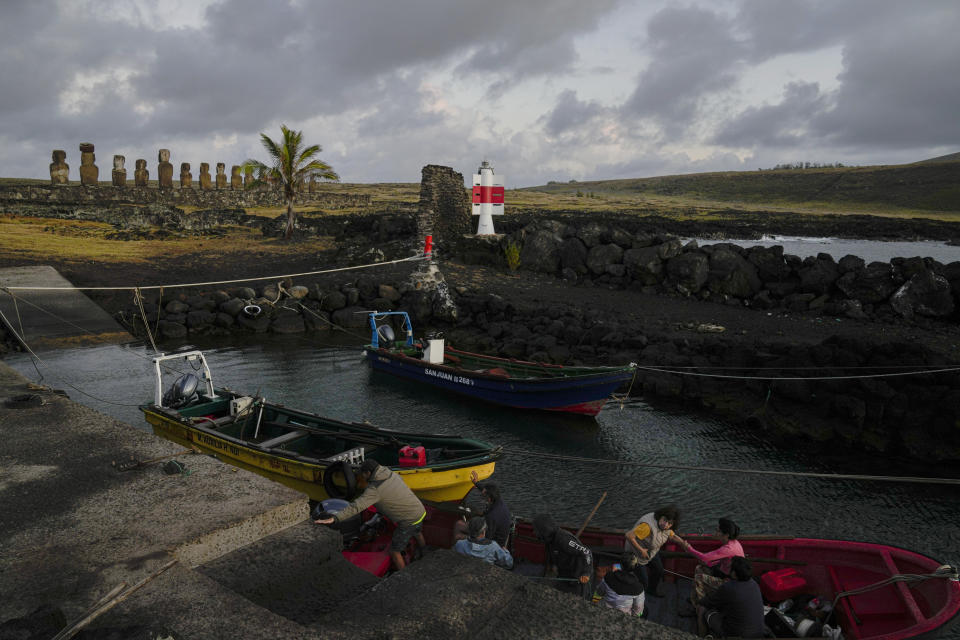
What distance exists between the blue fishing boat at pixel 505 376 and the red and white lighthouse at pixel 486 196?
45.7 feet

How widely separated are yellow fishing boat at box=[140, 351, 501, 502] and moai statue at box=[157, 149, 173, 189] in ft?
Result: 125

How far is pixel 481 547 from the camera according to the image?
7.18 m

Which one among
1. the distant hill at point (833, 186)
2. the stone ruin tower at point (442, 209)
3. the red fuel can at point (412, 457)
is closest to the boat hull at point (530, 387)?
the red fuel can at point (412, 457)

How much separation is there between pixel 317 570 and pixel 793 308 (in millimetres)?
25083

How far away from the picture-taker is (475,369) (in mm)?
19672

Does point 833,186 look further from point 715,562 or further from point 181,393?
point 715,562

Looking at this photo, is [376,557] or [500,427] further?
[500,427]

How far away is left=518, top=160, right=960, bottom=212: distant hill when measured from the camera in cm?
9850

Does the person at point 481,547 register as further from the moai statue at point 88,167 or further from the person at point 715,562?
the moai statue at point 88,167

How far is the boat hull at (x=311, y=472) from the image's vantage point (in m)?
10.4

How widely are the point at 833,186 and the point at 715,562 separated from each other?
129596 millimetres

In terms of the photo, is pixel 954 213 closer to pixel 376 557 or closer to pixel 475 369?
pixel 475 369

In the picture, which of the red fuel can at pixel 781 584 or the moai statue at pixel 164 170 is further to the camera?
the moai statue at pixel 164 170

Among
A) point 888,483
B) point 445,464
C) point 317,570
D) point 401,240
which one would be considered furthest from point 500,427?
point 401,240
